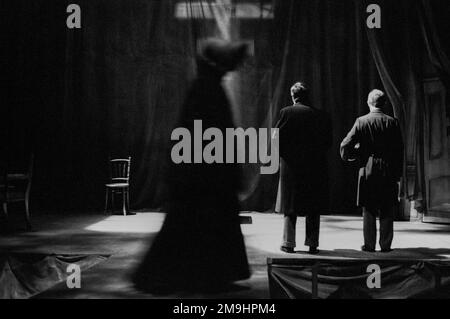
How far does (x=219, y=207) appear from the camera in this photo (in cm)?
442

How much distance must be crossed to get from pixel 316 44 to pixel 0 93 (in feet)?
14.7

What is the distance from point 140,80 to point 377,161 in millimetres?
4149

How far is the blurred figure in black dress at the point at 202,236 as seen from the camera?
12.2ft

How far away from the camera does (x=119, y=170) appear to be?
24.4 ft

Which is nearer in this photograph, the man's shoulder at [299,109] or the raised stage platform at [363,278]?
the raised stage platform at [363,278]

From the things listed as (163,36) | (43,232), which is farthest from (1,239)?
(163,36)

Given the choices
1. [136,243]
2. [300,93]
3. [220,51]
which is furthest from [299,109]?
[220,51]

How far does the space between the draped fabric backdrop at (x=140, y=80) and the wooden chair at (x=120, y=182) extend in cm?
16

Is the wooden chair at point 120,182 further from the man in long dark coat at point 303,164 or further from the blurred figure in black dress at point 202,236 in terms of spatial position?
the man in long dark coat at point 303,164

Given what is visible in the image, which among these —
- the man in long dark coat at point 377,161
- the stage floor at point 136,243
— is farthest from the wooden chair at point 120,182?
the man in long dark coat at point 377,161

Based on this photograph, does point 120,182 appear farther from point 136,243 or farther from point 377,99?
point 377,99

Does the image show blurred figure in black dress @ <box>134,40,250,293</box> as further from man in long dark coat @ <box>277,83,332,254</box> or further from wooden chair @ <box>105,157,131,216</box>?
wooden chair @ <box>105,157,131,216</box>

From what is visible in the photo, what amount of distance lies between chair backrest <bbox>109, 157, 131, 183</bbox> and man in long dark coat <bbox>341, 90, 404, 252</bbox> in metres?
3.64
